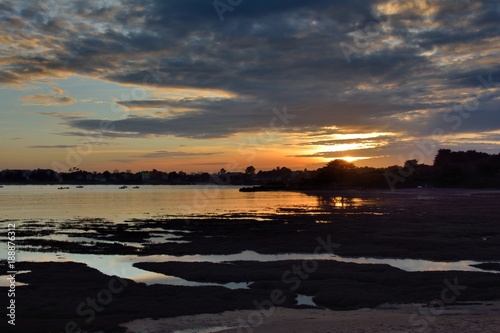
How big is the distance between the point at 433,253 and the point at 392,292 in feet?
37.0

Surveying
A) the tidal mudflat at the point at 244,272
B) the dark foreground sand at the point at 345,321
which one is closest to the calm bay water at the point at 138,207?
the tidal mudflat at the point at 244,272

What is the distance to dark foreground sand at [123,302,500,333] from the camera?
14.7 metres

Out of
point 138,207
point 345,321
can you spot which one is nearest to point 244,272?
point 345,321

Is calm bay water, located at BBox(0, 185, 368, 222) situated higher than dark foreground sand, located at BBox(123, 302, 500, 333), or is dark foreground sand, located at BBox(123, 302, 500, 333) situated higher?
calm bay water, located at BBox(0, 185, 368, 222)

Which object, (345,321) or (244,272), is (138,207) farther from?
(345,321)

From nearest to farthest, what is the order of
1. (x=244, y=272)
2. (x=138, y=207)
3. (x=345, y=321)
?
(x=345, y=321) < (x=244, y=272) < (x=138, y=207)

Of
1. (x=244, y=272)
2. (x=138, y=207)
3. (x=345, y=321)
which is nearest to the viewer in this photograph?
(x=345, y=321)

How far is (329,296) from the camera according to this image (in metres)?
19.5

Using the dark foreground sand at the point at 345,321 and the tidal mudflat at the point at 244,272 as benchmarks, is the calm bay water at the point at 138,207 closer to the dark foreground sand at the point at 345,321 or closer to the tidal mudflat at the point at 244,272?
the tidal mudflat at the point at 244,272

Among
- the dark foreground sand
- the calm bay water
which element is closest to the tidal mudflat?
the dark foreground sand

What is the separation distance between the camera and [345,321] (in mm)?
15789

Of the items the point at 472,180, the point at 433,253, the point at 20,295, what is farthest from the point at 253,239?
the point at 472,180

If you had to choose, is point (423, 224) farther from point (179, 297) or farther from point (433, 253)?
point (179, 297)

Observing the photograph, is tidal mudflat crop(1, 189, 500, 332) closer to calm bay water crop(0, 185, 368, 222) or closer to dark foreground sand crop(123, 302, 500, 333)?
dark foreground sand crop(123, 302, 500, 333)
